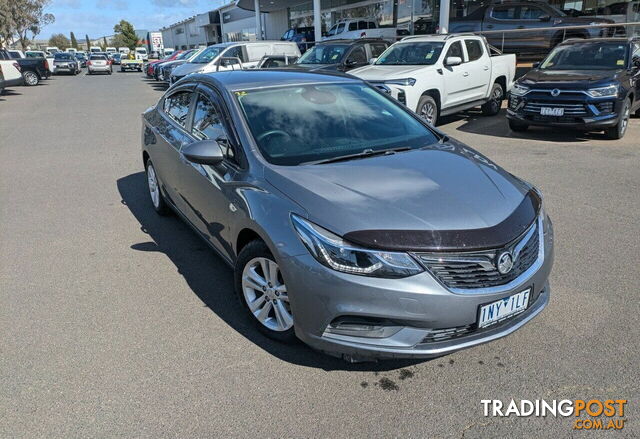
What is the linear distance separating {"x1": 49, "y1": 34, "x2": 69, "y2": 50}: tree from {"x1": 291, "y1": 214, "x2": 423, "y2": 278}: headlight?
492ft

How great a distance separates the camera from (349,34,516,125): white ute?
9.30 m

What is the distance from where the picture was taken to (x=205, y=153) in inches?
131

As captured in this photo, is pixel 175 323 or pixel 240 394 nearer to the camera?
pixel 240 394

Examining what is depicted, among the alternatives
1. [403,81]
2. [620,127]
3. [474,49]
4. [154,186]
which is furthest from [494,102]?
[154,186]

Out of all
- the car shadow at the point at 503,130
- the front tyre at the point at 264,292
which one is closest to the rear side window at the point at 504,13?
the car shadow at the point at 503,130

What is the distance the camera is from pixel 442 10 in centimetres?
1881

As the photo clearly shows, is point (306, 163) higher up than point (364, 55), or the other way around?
point (364, 55)

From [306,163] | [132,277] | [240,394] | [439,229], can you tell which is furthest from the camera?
[132,277]

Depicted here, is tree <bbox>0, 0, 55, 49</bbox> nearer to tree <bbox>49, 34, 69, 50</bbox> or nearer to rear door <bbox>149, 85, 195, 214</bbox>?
rear door <bbox>149, 85, 195, 214</bbox>

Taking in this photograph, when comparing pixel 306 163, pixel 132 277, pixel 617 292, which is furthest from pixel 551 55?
pixel 132 277

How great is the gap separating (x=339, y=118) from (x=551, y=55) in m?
8.17

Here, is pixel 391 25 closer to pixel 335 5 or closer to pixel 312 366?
pixel 335 5

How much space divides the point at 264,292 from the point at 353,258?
0.81 meters

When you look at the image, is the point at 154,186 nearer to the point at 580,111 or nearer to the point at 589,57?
the point at 580,111
